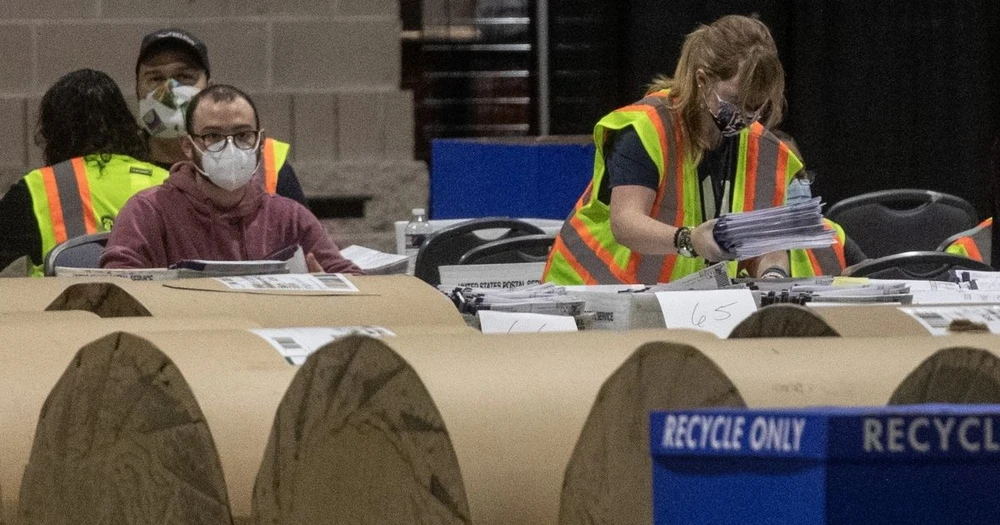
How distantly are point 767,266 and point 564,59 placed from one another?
4.63 meters

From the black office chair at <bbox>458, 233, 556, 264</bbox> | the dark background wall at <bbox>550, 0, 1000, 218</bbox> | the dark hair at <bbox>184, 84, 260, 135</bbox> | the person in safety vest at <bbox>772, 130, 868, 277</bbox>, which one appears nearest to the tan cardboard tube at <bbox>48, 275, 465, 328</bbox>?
the dark hair at <bbox>184, 84, 260, 135</bbox>

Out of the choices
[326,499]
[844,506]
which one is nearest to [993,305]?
[326,499]

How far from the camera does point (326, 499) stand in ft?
5.12

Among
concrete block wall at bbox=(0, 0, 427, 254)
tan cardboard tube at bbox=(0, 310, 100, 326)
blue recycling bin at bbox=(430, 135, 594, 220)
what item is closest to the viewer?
tan cardboard tube at bbox=(0, 310, 100, 326)

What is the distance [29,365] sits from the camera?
6.28 ft

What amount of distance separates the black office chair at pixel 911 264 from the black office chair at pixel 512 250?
1.01 m

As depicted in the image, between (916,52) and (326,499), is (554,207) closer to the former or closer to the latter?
(916,52)

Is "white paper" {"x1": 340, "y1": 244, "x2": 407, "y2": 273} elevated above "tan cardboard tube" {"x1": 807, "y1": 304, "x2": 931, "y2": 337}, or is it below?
below

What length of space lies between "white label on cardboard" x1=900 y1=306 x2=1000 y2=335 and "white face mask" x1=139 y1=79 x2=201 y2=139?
3.65 meters

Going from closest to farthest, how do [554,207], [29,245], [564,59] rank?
[29,245], [554,207], [564,59]

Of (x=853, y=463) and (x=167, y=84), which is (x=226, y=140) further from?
(x=853, y=463)

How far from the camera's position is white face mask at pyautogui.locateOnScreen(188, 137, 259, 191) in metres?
4.30

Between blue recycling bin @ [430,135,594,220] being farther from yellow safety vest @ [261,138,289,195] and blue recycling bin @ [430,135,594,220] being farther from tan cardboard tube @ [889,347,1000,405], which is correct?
tan cardboard tube @ [889,347,1000,405]

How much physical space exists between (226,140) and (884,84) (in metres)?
4.40
